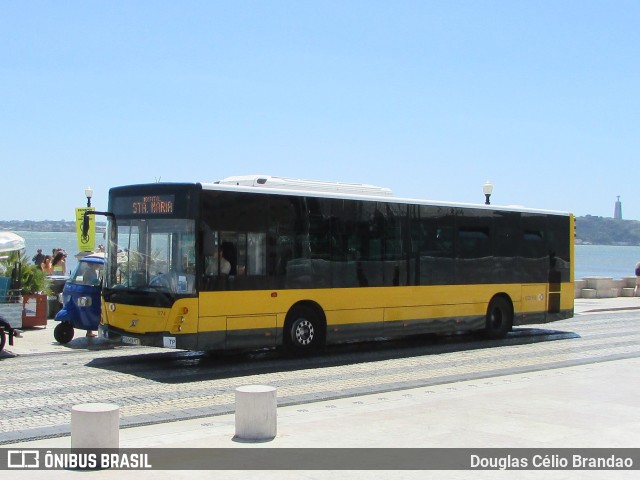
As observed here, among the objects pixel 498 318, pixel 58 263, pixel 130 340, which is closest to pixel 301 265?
pixel 130 340

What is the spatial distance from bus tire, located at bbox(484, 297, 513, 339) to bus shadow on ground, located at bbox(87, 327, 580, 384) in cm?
20

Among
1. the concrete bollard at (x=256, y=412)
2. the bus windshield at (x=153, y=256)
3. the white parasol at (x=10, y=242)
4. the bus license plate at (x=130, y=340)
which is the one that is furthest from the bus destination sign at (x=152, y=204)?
the concrete bollard at (x=256, y=412)

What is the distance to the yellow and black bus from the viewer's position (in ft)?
46.9

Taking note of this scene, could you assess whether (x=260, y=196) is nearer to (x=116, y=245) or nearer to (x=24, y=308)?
(x=116, y=245)

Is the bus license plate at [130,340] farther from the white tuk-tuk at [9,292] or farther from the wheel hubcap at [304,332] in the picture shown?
the wheel hubcap at [304,332]

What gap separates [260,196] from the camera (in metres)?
15.3

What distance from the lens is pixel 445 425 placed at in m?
9.64

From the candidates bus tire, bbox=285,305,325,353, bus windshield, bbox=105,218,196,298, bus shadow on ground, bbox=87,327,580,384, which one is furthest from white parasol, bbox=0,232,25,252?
bus tire, bbox=285,305,325,353

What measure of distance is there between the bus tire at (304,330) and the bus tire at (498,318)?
16.8 feet

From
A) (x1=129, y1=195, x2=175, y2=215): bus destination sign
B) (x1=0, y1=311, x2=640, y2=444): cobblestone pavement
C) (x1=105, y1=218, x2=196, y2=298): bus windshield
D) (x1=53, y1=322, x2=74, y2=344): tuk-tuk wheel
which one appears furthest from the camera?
(x1=53, y1=322, x2=74, y2=344): tuk-tuk wheel

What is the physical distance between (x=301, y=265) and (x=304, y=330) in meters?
1.20

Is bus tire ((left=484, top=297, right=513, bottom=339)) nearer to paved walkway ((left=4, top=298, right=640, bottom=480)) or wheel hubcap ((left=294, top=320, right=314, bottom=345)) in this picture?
wheel hubcap ((left=294, top=320, right=314, bottom=345))

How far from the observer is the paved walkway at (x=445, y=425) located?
7.65m

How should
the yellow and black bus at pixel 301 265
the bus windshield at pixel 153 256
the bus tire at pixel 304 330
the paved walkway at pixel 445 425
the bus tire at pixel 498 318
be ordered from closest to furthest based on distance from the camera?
the paved walkway at pixel 445 425
the bus windshield at pixel 153 256
the yellow and black bus at pixel 301 265
the bus tire at pixel 304 330
the bus tire at pixel 498 318
